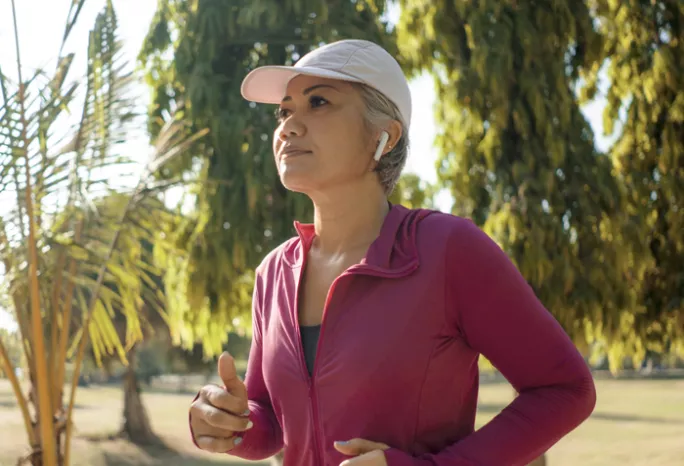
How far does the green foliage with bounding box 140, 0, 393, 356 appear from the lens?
16.0 feet

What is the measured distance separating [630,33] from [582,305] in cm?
203

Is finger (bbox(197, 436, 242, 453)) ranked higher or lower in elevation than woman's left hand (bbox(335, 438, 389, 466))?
lower

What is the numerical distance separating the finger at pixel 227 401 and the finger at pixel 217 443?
2.1 inches

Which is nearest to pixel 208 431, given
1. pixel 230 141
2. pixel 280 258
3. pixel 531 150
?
pixel 280 258

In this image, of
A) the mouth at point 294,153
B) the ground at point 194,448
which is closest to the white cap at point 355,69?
the mouth at point 294,153

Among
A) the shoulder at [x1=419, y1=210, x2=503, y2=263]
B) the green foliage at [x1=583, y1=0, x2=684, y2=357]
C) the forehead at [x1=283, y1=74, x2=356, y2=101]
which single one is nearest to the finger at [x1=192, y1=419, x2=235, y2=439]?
the shoulder at [x1=419, y1=210, x2=503, y2=263]

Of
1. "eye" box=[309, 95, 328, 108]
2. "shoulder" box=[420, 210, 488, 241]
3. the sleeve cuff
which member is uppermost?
"eye" box=[309, 95, 328, 108]

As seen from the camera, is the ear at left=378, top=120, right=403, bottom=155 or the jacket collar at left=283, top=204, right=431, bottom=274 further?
the ear at left=378, top=120, right=403, bottom=155

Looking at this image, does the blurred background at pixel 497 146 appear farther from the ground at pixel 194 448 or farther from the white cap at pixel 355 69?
the ground at pixel 194 448

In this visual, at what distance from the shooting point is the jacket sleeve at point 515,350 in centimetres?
94

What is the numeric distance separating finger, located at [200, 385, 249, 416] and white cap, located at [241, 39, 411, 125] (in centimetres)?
41

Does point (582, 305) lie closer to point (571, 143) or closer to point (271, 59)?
point (571, 143)

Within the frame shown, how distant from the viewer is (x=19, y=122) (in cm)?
293

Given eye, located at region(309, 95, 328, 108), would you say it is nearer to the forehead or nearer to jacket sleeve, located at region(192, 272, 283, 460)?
the forehead
